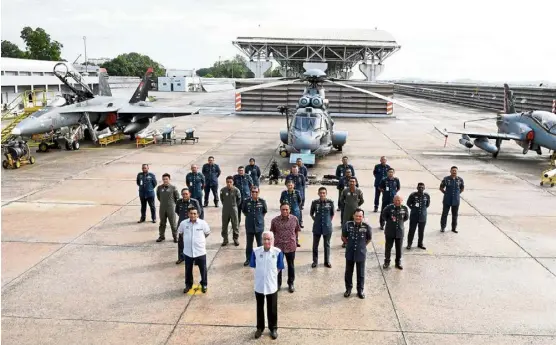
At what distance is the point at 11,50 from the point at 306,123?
314ft

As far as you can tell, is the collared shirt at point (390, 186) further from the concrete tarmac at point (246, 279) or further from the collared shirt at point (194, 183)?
the collared shirt at point (194, 183)

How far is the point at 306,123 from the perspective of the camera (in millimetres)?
16578

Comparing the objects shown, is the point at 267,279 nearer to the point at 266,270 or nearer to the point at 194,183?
the point at 266,270

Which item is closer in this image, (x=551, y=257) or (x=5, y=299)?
(x=5, y=299)

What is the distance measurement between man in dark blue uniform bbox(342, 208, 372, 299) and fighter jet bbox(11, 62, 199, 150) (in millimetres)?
16914

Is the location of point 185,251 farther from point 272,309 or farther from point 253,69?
point 253,69

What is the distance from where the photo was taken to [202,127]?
100 ft

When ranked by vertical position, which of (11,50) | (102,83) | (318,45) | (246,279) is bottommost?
Result: (246,279)

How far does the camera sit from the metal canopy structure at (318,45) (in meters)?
56.1

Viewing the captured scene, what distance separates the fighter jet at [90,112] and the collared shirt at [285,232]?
1602 centimetres

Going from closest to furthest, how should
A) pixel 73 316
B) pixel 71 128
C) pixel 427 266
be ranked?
pixel 73 316, pixel 427 266, pixel 71 128

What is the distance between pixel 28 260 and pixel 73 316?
2.70 meters

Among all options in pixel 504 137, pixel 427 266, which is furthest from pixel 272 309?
pixel 504 137

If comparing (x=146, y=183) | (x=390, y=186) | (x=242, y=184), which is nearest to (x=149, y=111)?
(x=146, y=183)
